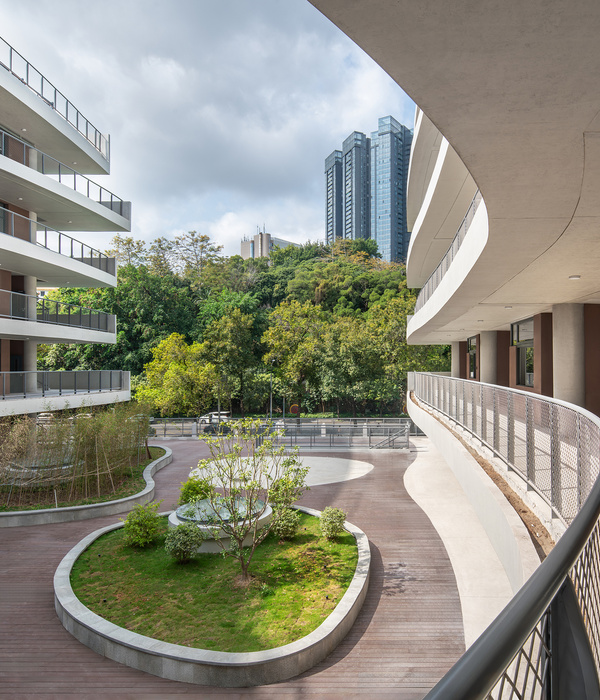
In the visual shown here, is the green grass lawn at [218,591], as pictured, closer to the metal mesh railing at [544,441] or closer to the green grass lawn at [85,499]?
the green grass lawn at [85,499]

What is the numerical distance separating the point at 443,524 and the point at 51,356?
1919 inches

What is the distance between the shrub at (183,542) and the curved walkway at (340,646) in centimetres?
264

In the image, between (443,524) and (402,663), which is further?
(443,524)

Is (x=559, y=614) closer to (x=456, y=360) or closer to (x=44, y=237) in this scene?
(x=44, y=237)

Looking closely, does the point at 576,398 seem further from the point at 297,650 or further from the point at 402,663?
the point at 297,650

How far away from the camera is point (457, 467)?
36.3 ft

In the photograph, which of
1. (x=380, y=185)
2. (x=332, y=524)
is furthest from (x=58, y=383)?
(x=380, y=185)

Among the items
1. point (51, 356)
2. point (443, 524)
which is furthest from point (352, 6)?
point (51, 356)

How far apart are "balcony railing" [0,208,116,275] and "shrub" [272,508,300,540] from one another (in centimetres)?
1504

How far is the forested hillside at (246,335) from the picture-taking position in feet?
157

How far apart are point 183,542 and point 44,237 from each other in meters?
16.5

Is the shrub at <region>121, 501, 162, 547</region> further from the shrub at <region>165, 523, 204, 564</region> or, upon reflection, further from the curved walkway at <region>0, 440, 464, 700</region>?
the curved walkway at <region>0, 440, 464, 700</region>

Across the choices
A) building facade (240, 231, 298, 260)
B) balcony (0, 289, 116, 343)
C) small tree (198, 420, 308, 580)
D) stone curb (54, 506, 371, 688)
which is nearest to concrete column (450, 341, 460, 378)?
balcony (0, 289, 116, 343)

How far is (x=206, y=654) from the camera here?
25.8 feet
